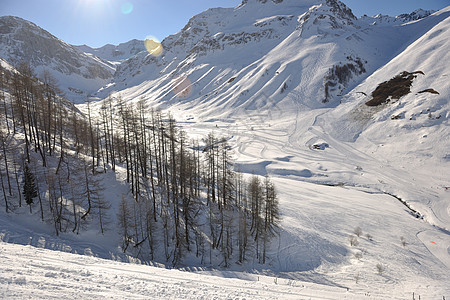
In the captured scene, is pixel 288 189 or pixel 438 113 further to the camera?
pixel 438 113

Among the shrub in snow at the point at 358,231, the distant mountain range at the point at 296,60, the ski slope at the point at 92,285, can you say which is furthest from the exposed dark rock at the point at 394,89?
the ski slope at the point at 92,285

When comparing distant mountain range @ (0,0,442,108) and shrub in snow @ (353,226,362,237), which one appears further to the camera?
distant mountain range @ (0,0,442,108)

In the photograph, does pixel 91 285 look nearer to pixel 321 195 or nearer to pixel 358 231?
pixel 358 231

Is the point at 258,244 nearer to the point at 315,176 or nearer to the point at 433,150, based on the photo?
the point at 315,176

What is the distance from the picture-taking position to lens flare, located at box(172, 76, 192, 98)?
159525 mm

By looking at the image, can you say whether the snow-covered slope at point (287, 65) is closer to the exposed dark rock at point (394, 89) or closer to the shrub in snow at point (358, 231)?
the exposed dark rock at point (394, 89)

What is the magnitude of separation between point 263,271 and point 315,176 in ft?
110

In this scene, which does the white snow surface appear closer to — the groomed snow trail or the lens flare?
the groomed snow trail

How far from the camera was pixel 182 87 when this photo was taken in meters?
168

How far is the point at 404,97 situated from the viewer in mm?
69625

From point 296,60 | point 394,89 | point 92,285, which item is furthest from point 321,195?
point 296,60

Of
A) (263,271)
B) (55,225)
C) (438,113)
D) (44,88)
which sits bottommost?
(263,271)

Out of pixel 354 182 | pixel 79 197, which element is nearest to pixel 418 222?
pixel 354 182

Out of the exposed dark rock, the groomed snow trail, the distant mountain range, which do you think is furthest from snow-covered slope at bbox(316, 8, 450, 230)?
the groomed snow trail
